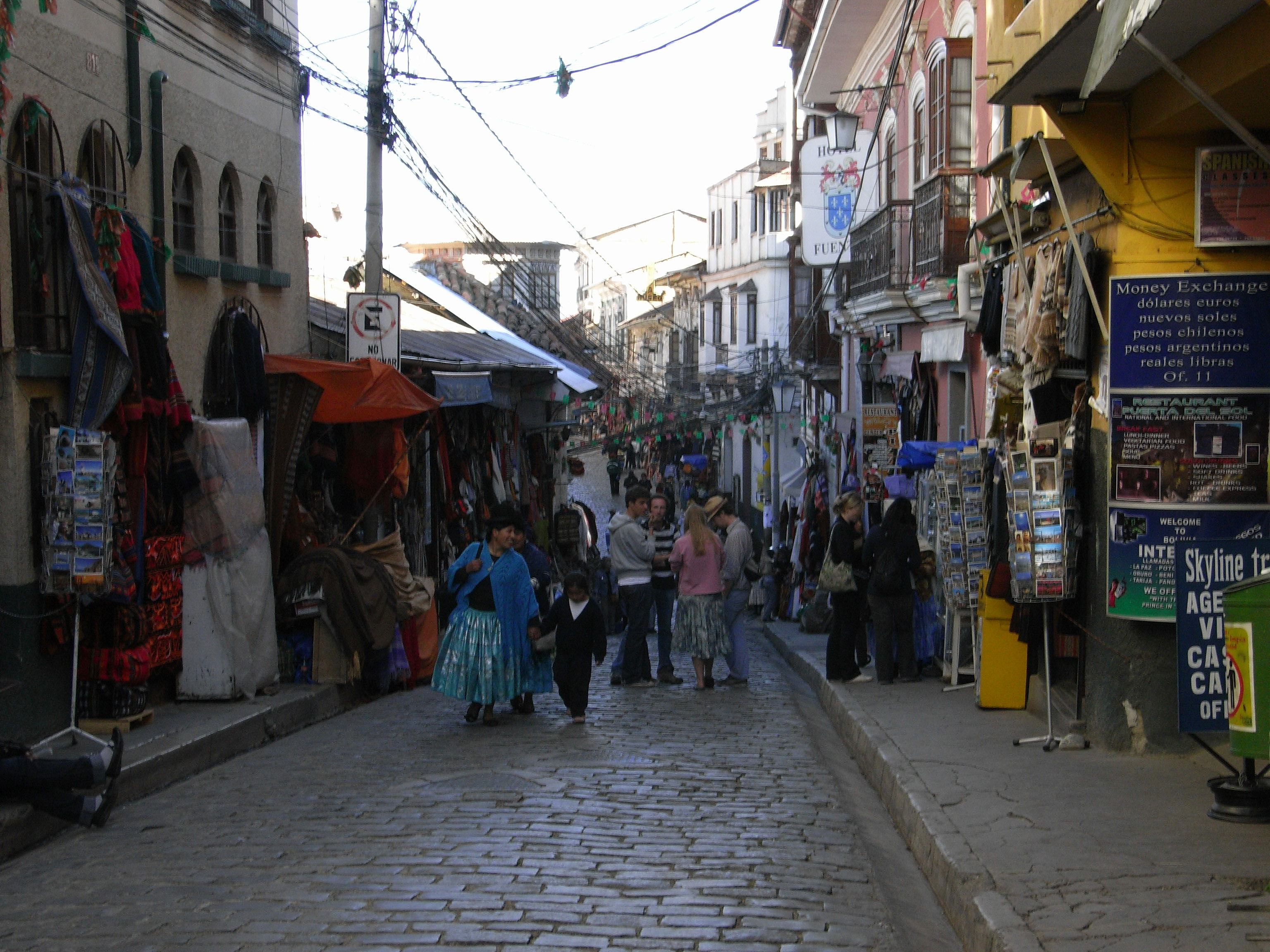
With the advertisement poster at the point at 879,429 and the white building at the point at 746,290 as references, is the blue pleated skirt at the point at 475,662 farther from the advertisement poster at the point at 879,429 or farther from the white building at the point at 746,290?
the white building at the point at 746,290

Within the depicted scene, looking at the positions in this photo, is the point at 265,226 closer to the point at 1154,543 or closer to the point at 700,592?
the point at 700,592

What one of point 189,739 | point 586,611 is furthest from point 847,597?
point 189,739

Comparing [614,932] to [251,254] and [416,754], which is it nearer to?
[416,754]

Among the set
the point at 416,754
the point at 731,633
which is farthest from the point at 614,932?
the point at 731,633

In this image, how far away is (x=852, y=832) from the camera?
292 inches

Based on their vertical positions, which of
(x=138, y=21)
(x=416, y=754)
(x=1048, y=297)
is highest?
(x=138, y=21)

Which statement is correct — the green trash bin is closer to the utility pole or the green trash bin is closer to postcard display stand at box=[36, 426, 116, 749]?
postcard display stand at box=[36, 426, 116, 749]

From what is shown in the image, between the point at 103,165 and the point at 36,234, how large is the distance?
54.6 inches

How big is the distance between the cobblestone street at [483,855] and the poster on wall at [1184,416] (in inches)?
94.8

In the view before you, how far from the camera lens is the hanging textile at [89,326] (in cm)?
928

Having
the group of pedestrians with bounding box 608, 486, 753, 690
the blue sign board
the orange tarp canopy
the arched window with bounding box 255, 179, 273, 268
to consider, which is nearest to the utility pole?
the arched window with bounding box 255, 179, 273, 268

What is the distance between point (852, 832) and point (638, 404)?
48.1 meters

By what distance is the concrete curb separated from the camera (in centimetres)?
535

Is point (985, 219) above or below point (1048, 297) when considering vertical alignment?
above
